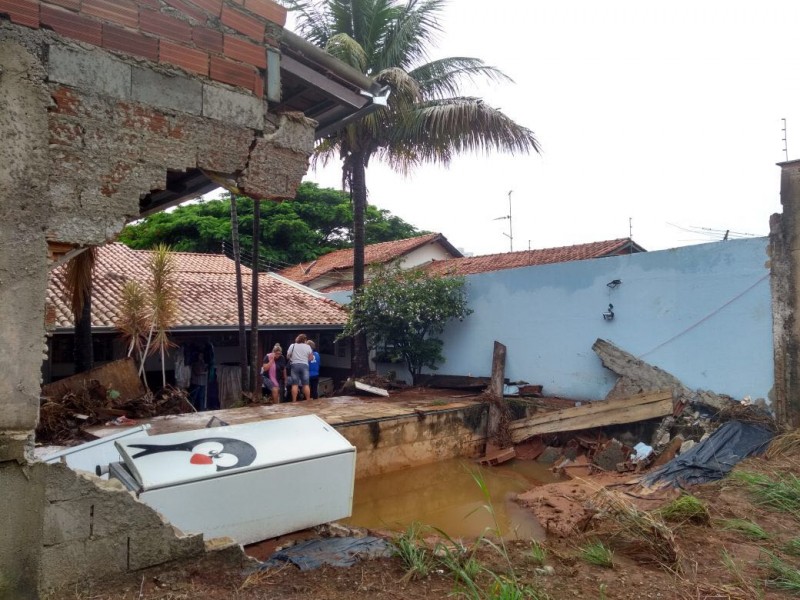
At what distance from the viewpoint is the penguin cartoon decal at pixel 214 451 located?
461cm

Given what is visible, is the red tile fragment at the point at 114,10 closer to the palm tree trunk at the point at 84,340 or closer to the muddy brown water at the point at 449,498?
the muddy brown water at the point at 449,498

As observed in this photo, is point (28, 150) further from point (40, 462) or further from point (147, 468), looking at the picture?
point (147, 468)

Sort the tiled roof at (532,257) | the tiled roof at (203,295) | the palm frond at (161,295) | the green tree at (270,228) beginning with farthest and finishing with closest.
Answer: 1. the green tree at (270,228)
2. the tiled roof at (532,257)
3. the tiled roof at (203,295)
4. the palm frond at (161,295)

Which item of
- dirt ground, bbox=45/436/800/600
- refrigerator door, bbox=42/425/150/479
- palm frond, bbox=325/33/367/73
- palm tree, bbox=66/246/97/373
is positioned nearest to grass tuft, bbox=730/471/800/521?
dirt ground, bbox=45/436/800/600

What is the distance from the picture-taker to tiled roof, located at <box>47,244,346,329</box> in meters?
12.4

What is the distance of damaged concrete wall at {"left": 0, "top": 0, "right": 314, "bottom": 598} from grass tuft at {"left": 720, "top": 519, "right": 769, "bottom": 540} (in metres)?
4.77

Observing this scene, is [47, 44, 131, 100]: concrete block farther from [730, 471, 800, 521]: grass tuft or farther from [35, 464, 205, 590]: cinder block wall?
[730, 471, 800, 521]: grass tuft

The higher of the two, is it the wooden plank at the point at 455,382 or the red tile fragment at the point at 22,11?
the red tile fragment at the point at 22,11

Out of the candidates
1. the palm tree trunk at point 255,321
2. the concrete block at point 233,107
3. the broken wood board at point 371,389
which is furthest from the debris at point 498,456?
the concrete block at point 233,107

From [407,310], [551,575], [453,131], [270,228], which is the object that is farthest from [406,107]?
[270,228]

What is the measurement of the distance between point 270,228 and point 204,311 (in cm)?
1270

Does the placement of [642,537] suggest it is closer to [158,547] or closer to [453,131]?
[158,547]

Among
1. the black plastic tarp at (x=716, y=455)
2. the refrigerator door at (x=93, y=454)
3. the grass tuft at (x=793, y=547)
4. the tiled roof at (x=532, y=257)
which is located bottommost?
the black plastic tarp at (x=716, y=455)

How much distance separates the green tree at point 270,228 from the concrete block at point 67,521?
2212 centimetres
